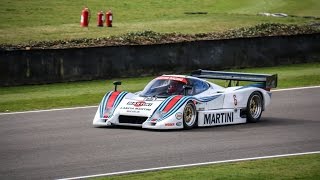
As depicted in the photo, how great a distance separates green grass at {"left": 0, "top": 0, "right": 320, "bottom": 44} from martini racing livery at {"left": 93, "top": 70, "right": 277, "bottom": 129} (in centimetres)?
1355

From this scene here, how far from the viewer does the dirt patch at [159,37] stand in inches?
1152

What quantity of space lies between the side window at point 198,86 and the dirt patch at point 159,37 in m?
9.21

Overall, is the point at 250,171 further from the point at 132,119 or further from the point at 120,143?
the point at 132,119

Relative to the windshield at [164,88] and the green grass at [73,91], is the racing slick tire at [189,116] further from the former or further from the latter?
the green grass at [73,91]

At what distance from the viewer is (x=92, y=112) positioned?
21.7 metres

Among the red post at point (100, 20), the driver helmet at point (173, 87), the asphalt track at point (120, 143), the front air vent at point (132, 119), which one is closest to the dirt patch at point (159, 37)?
the red post at point (100, 20)

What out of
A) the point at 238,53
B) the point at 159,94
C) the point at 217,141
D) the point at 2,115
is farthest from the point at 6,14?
the point at 217,141

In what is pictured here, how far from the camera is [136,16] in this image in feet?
137

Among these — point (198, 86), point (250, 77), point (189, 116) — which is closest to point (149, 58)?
point (250, 77)

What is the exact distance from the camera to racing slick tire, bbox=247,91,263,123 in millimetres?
20328

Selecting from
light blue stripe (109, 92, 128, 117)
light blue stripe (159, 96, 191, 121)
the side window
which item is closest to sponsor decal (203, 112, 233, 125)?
the side window

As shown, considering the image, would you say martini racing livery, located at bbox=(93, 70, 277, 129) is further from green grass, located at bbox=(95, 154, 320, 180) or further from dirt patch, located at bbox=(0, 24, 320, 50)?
dirt patch, located at bbox=(0, 24, 320, 50)

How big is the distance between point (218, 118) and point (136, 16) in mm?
22652

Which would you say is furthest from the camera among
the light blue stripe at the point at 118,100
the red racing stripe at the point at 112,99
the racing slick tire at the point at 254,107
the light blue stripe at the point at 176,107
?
the racing slick tire at the point at 254,107
